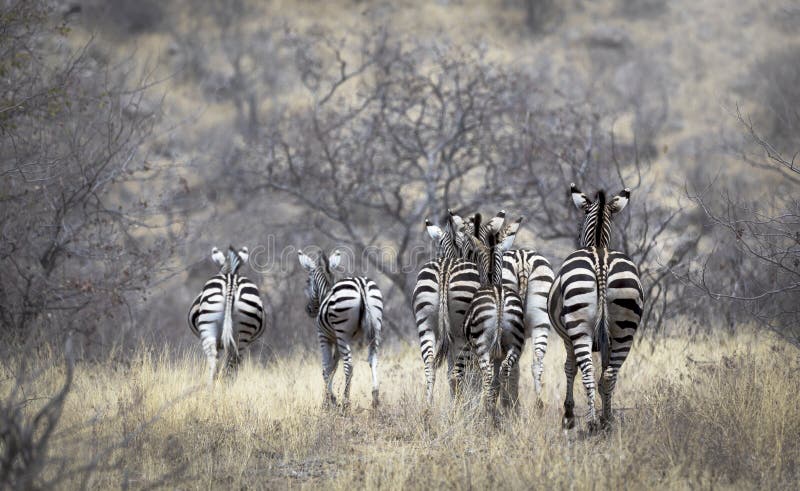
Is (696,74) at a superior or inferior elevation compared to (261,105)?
superior

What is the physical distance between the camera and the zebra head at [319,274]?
34.6 feet

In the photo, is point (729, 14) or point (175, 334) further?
point (729, 14)

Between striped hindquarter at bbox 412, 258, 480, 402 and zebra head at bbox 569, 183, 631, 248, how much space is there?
132cm

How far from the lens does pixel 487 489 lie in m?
5.82

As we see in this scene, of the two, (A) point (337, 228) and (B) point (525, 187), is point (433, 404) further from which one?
(A) point (337, 228)

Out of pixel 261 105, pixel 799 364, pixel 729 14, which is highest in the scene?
pixel 729 14

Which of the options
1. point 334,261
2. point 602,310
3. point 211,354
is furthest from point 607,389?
point 211,354

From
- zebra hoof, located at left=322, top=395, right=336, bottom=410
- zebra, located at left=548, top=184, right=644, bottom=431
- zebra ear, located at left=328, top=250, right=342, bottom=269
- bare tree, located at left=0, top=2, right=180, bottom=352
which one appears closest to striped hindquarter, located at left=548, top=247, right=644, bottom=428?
zebra, located at left=548, top=184, right=644, bottom=431

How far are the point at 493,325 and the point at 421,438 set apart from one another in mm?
1269

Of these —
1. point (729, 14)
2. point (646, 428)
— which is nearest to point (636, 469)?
point (646, 428)

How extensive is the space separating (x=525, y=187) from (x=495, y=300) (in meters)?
9.91

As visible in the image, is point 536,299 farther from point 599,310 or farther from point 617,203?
point 599,310

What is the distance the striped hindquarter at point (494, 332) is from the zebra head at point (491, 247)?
Result: 0.17 m

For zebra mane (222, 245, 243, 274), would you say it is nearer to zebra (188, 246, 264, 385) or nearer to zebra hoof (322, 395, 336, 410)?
zebra (188, 246, 264, 385)
